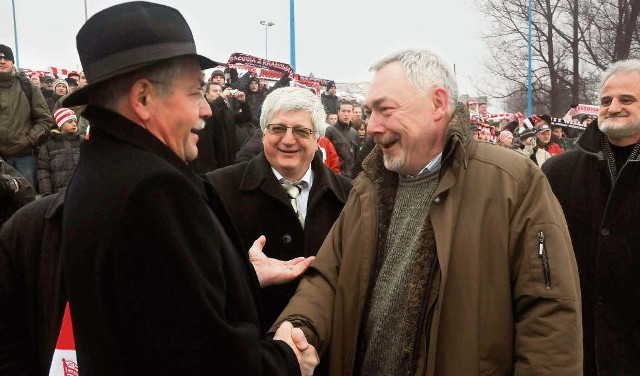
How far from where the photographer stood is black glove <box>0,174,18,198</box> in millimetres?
3486

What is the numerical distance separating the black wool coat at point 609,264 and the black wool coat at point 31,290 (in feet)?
9.25

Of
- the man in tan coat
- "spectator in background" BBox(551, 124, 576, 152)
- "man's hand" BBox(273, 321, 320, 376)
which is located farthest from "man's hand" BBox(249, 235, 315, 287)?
"spectator in background" BBox(551, 124, 576, 152)

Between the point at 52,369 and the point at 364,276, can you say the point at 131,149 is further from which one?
the point at 364,276

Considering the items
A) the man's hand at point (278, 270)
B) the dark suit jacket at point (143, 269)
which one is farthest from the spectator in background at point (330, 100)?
the dark suit jacket at point (143, 269)

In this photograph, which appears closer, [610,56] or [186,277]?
[186,277]

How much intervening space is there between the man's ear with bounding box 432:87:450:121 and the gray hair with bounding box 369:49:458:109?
0.02 m

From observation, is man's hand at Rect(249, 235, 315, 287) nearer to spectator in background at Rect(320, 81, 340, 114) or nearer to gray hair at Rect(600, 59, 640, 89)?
gray hair at Rect(600, 59, 640, 89)

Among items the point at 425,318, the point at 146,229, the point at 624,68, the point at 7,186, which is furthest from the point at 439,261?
the point at 624,68

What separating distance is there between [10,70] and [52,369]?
22.3ft

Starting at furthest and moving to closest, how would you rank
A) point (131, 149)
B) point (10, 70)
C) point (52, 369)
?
point (10, 70) → point (52, 369) → point (131, 149)

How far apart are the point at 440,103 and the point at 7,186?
7.73 feet

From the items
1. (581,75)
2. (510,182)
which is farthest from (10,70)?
(581,75)

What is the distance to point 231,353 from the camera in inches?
68.5

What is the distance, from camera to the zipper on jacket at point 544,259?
2277mm
